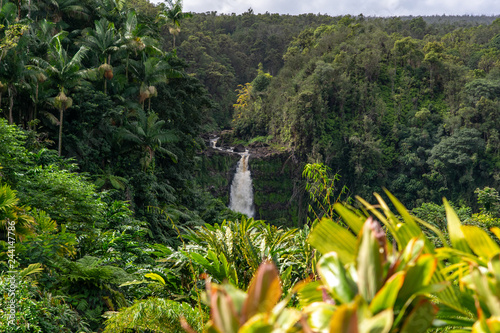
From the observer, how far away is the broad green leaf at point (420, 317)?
1.99 feet

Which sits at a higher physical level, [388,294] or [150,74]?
[150,74]

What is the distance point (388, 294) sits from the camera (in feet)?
1.90

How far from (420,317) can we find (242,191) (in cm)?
2507

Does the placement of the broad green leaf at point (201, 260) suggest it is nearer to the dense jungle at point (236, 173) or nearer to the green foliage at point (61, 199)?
the dense jungle at point (236, 173)

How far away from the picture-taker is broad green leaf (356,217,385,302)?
2.03ft

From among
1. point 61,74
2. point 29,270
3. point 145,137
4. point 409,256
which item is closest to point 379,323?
point 409,256

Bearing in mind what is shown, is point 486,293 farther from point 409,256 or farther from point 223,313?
point 223,313

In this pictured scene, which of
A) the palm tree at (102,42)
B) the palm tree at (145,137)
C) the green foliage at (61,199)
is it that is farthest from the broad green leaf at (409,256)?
the palm tree at (102,42)

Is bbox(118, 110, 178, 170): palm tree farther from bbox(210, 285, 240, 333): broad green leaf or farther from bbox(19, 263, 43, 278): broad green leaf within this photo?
bbox(210, 285, 240, 333): broad green leaf

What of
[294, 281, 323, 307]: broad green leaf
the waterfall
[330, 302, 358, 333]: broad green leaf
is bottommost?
the waterfall

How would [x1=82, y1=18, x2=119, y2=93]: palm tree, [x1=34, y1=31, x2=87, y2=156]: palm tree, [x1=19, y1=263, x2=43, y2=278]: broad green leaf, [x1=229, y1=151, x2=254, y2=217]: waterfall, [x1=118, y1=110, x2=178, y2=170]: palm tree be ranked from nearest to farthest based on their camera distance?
[x1=19, y1=263, x2=43, y2=278]: broad green leaf
[x1=34, y1=31, x2=87, y2=156]: palm tree
[x1=118, y1=110, x2=178, y2=170]: palm tree
[x1=82, y1=18, x2=119, y2=93]: palm tree
[x1=229, y1=151, x2=254, y2=217]: waterfall

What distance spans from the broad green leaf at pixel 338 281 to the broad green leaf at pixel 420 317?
3.6 inches

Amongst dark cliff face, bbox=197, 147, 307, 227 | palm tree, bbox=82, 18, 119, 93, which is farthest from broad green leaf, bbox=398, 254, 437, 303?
dark cliff face, bbox=197, 147, 307, 227

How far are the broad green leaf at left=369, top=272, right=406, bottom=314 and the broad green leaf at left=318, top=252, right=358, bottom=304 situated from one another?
2.0 inches
